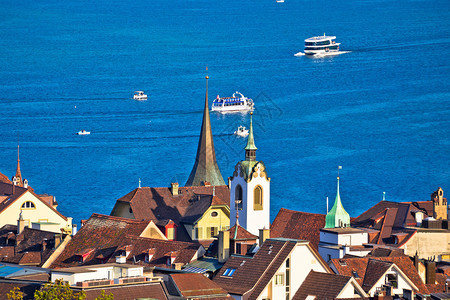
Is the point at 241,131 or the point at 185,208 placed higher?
the point at 241,131

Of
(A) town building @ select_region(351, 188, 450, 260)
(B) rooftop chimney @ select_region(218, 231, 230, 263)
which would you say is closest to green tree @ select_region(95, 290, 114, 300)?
(B) rooftop chimney @ select_region(218, 231, 230, 263)

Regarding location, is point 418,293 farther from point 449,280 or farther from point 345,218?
point 345,218

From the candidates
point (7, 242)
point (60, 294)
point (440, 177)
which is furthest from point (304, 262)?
point (440, 177)

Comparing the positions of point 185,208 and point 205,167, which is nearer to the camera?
point 185,208

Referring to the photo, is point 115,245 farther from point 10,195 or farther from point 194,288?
point 10,195

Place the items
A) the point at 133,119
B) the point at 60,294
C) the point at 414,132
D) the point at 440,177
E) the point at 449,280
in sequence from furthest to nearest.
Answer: the point at 133,119 < the point at 414,132 < the point at 440,177 < the point at 449,280 < the point at 60,294

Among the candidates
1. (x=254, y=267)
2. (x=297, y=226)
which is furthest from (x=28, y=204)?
(x=254, y=267)

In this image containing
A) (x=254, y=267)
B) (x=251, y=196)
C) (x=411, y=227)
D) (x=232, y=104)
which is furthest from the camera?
(x=232, y=104)

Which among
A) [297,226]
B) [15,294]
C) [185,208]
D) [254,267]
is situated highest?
[185,208]

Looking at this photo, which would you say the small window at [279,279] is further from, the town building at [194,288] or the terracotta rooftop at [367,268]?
the terracotta rooftop at [367,268]
